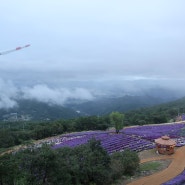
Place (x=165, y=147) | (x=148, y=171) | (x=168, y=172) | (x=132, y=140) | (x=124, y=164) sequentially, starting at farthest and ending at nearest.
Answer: (x=132, y=140)
(x=165, y=147)
(x=148, y=171)
(x=168, y=172)
(x=124, y=164)

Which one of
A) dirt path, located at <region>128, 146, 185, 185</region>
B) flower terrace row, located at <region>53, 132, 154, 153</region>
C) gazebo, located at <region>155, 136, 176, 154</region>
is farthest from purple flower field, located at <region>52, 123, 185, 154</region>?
dirt path, located at <region>128, 146, 185, 185</region>

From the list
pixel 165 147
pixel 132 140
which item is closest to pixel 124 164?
pixel 165 147

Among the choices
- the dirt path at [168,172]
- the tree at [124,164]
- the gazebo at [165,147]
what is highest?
the tree at [124,164]

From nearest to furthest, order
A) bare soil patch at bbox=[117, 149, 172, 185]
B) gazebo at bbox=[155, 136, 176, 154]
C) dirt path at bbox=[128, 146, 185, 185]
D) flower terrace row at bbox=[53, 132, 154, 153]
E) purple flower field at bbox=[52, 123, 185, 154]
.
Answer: dirt path at bbox=[128, 146, 185, 185] < bare soil patch at bbox=[117, 149, 172, 185] < gazebo at bbox=[155, 136, 176, 154] < flower terrace row at bbox=[53, 132, 154, 153] < purple flower field at bbox=[52, 123, 185, 154]

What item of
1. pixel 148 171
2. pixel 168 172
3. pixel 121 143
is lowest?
pixel 168 172

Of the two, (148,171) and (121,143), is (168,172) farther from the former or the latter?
(121,143)

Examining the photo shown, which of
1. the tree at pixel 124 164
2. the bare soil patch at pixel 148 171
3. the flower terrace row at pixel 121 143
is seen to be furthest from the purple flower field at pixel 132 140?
the tree at pixel 124 164

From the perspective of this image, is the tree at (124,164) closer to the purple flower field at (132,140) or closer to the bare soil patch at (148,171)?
the bare soil patch at (148,171)

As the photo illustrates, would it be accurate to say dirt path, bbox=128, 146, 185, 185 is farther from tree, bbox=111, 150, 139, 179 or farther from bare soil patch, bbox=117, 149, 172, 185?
tree, bbox=111, 150, 139, 179
